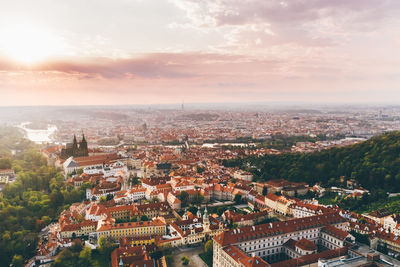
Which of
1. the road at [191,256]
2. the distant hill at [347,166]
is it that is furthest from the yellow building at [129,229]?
the distant hill at [347,166]

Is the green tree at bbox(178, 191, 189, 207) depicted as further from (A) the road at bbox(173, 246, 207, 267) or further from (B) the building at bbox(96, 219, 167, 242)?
(A) the road at bbox(173, 246, 207, 267)

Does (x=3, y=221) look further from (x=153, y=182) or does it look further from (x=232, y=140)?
(x=232, y=140)

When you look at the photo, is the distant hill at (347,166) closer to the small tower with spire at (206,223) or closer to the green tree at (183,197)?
the green tree at (183,197)

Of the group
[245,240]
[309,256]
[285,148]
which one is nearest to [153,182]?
[245,240]

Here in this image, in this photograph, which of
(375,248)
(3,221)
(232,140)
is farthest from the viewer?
(232,140)

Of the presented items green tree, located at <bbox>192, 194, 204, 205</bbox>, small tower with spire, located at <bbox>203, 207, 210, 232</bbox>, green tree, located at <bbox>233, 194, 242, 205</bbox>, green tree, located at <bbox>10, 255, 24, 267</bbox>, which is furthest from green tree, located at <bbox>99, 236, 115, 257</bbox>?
green tree, located at <bbox>233, 194, 242, 205</bbox>

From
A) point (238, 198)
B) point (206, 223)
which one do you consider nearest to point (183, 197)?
point (238, 198)

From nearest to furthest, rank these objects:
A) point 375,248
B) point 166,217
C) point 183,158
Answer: point 375,248 < point 166,217 < point 183,158

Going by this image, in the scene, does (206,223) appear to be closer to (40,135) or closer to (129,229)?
(129,229)
